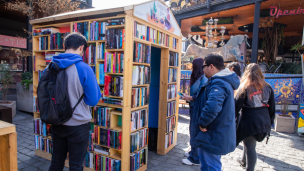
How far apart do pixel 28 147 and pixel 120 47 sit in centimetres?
330

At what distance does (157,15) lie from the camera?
3.33m

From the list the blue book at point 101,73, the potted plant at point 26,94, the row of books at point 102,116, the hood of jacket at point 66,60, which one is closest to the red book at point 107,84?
the blue book at point 101,73

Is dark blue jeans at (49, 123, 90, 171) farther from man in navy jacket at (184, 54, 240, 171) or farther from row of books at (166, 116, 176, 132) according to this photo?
Answer: row of books at (166, 116, 176, 132)

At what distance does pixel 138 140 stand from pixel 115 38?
5.53 feet

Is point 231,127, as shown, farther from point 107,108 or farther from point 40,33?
point 40,33

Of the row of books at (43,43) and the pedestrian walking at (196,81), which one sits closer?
the pedestrian walking at (196,81)

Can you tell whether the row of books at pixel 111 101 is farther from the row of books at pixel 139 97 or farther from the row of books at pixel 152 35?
the row of books at pixel 152 35

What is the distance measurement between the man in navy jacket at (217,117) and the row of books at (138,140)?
1108 millimetres

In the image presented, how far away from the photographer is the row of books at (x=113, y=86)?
275 cm

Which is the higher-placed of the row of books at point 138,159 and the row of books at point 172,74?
the row of books at point 172,74

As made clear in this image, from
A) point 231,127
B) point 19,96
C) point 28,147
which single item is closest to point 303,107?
point 231,127

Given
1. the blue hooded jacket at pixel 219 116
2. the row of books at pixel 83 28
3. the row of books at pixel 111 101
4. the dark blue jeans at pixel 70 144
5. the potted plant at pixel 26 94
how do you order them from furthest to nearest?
the potted plant at pixel 26 94
the row of books at pixel 83 28
the row of books at pixel 111 101
the blue hooded jacket at pixel 219 116
the dark blue jeans at pixel 70 144

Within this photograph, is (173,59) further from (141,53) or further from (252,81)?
(252,81)

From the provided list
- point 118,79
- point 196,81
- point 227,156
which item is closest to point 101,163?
point 118,79
